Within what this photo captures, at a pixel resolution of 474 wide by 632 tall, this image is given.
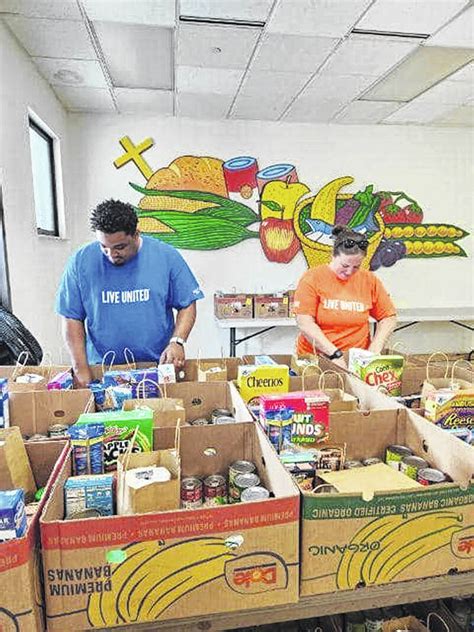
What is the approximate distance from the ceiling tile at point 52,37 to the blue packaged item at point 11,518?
283 cm

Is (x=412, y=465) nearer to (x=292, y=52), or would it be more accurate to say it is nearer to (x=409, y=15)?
(x=409, y=15)

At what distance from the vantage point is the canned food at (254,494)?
101 cm

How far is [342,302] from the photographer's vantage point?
2.32 metres

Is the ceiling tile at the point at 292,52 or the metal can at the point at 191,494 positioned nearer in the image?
the metal can at the point at 191,494

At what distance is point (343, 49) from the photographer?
303 centimetres

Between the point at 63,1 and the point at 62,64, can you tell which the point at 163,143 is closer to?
the point at 62,64

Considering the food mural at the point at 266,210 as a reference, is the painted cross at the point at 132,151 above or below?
above

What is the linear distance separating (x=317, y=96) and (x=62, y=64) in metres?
2.08

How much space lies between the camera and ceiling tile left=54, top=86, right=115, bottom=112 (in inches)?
150

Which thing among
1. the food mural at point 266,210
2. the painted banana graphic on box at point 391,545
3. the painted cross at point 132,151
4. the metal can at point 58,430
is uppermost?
the painted cross at point 132,151

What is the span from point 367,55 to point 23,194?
2.50 m

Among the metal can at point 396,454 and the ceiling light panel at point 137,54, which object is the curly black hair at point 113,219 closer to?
the metal can at point 396,454

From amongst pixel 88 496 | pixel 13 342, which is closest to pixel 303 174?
pixel 13 342

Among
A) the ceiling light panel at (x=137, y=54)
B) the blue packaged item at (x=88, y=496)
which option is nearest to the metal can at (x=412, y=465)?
the blue packaged item at (x=88, y=496)
